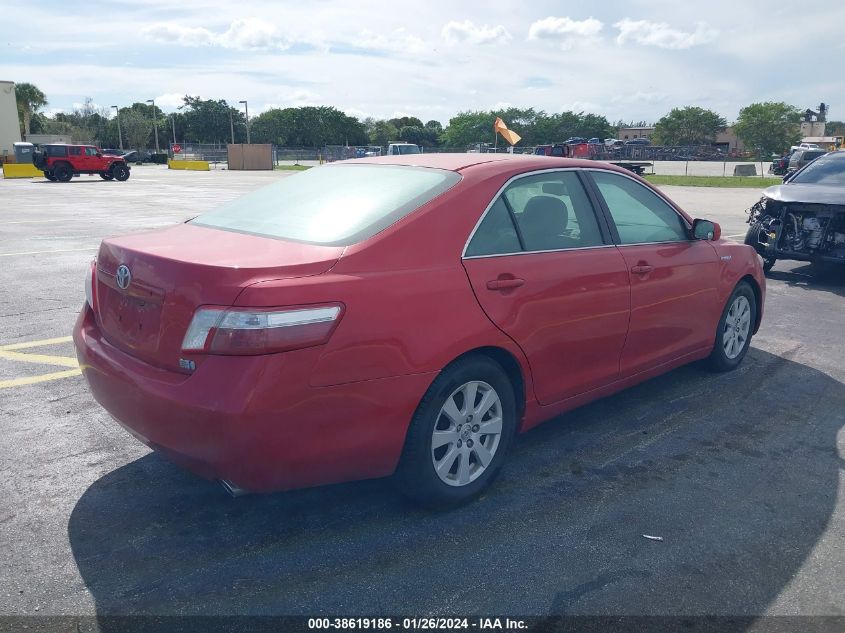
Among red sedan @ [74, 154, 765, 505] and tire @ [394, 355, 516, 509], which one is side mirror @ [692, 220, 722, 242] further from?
tire @ [394, 355, 516, 509]

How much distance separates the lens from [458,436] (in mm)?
3211

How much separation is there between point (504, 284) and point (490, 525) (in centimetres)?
110

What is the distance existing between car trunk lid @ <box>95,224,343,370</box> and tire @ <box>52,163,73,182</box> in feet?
117

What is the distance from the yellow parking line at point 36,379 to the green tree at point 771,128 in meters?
82.9

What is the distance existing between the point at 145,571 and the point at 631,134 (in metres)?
157

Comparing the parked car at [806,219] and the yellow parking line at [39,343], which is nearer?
the yellow parking line at [39,343]

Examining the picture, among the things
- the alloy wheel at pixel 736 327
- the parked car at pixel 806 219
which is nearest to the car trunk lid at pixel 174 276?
the alloy wheel at pixel 736 327

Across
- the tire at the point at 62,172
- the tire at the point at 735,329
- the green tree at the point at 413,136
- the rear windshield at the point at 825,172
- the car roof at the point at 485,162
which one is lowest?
the tire at the point at 62,172

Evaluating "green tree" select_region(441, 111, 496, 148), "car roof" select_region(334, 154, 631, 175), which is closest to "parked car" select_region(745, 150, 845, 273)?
"car roof" select_region(334, 154, 631, 175)

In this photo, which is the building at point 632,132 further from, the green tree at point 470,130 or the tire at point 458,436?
the tire at point 458,436

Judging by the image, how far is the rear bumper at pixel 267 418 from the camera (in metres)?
2.57

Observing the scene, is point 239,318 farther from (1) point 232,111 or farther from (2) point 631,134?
(2) point 631,134

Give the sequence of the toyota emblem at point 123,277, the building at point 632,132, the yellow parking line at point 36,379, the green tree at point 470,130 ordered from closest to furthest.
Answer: the toyota emblem at point 123,277 < the yellow parking line at point 36,379 < the green tree at point 470,130 < the building at point 632,132

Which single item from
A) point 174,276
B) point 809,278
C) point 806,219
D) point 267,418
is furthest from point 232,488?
point 809,278
